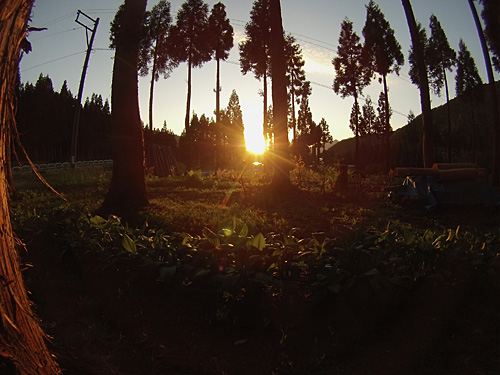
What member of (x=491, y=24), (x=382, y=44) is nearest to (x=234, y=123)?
(x=382, y=44)

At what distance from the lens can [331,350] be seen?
8.45 feet

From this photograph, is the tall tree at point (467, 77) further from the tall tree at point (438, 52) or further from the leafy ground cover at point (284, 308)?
the leafy ground cover at point (284, 308)

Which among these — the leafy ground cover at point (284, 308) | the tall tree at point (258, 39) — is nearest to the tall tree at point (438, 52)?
the tall tree at point (258, 39)

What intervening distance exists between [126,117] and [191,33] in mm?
23281

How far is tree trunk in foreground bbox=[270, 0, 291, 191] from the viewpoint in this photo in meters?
10.1

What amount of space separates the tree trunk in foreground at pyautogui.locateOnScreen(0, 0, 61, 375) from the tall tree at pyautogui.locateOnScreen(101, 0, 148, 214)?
606 cm

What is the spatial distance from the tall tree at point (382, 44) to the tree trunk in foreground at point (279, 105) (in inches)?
975

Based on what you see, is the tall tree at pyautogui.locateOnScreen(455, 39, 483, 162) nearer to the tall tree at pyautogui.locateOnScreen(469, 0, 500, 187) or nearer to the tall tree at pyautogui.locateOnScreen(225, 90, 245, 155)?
the tall tree at pyautogui.locateOnScreen(469, 0, 500, 187)

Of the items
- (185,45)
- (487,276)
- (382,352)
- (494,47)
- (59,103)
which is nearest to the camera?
(382,352)

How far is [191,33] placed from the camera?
28688 millimetres

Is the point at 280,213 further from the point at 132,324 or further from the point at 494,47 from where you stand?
the point at 494,47

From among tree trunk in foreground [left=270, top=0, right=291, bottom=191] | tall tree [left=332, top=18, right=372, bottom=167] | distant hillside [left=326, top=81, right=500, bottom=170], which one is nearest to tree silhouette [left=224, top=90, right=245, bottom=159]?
distant hillside [left=326, top=81, right=500, bottom=170]

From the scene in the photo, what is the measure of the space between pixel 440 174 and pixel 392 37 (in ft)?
95.0

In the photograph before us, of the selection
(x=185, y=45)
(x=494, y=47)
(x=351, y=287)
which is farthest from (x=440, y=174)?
(x=185, y=45)
